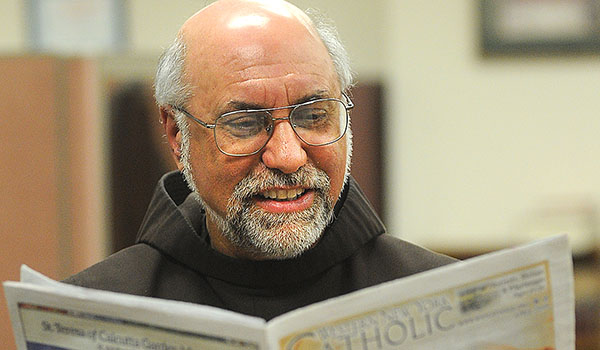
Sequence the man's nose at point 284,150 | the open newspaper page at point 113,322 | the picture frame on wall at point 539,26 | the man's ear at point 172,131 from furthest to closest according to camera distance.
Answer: the picture frame on wall at point 539,26 < the man's ear at point 172,131 < the man's nose at point 284,150 < the open newspaper page at point 113,322

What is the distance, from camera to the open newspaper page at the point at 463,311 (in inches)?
35.9

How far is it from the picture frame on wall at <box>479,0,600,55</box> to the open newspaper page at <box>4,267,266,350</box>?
2929 millimetres

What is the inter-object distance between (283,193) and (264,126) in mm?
102

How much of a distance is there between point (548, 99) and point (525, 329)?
111 inches

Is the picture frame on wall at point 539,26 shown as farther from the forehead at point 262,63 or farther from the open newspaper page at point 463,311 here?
the open newspaper page at point 463,311

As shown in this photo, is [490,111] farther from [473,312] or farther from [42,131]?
[473,312]

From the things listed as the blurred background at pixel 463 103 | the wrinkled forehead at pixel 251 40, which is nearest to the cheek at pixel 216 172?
the wrinkled forehead at pixel 251 40

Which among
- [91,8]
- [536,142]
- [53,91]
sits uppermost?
[91,8]

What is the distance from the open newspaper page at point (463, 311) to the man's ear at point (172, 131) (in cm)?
60

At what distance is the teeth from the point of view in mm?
1269

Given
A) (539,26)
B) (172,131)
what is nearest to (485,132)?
(539,26)

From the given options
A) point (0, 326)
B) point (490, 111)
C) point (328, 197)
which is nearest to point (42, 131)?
point (0, 326)

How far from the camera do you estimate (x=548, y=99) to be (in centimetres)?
368

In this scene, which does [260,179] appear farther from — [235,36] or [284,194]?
[235,36]
